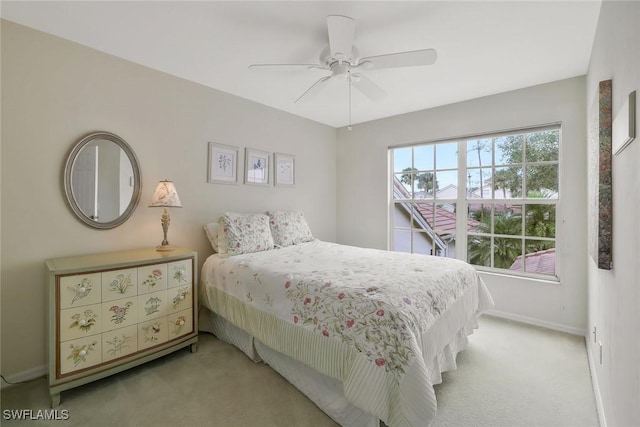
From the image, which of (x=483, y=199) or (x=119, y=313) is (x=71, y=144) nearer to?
(x=119, y=313)

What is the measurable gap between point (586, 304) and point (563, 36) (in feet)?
7.62

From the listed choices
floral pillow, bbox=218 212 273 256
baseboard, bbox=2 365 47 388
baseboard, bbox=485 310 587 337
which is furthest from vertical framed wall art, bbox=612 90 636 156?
baseboard, bbox=2 365 47 388

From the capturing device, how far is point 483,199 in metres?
3.28

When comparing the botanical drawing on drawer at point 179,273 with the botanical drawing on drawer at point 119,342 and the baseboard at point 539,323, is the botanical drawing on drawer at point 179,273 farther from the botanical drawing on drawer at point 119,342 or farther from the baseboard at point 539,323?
the baseboard at point 539,323

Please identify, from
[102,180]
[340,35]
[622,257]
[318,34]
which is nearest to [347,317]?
[622,257]

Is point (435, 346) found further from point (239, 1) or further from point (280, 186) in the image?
point (280, 186)

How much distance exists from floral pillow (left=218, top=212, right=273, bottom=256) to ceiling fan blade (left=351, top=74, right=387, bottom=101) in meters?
1.63

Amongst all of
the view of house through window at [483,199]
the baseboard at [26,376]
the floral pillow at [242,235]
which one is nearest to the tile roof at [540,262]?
the view of house through window at [483,199]

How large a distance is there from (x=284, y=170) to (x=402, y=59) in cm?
214

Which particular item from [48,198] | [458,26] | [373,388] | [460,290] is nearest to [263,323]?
[373,388]

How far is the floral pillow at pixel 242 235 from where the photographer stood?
267 cm

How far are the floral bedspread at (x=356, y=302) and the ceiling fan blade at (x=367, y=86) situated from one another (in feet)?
4.71

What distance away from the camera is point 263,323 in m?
2.02

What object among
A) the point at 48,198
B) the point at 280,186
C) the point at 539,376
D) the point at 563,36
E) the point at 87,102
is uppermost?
the point at 563,36
